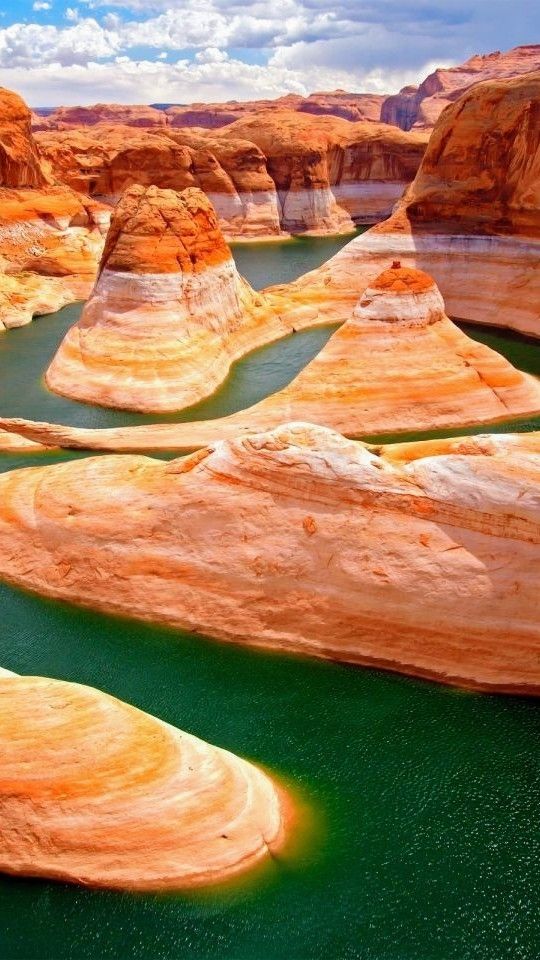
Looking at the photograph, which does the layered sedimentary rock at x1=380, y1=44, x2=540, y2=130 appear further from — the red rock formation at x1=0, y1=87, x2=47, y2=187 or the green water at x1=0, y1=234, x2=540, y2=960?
the green water at x1=0, y1=234, x2=540, y2=960

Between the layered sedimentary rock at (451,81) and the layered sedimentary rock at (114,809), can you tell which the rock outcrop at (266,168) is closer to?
the layered sedimentary rock at (114,809)

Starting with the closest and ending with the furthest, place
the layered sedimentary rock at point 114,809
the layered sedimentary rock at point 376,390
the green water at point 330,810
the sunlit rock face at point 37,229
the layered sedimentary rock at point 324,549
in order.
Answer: the green water at point 330,810, the layered sedimentary rock at point 114,809, the layered sedimentary rock at point 324,549, the layered sedimentary rock at point 376,390, the sunlit rock face at point 37,229

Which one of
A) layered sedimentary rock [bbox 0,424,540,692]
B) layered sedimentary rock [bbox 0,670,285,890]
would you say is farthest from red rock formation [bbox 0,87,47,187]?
layered sedimentary rock [bbox 0,670,285,890]

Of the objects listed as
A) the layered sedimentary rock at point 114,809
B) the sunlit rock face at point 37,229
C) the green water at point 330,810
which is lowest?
the green water at point 330,810

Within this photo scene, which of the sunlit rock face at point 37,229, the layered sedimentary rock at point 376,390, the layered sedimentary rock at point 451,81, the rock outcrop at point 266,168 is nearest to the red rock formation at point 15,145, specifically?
the sunlit rock face at point 37,229

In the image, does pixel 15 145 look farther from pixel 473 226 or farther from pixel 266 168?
pixel 473 226

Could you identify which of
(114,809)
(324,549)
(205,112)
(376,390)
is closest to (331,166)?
(376,390)

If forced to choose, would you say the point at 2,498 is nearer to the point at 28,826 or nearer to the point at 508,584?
the point at 28,826
